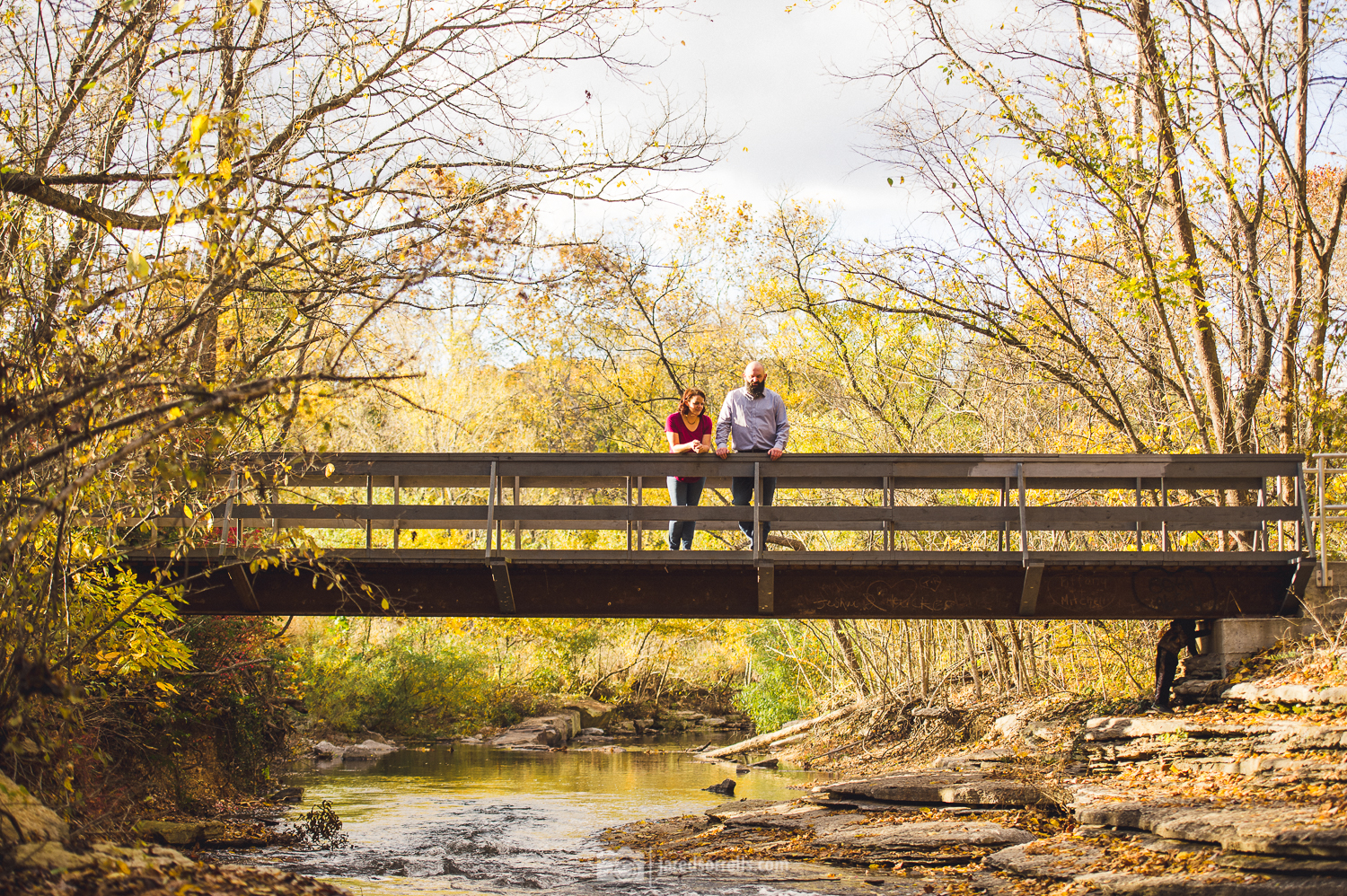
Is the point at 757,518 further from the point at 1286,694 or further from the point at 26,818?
the point at 26,818

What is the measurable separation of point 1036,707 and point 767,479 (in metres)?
6.94

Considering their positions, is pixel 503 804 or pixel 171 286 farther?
pixel 503 804

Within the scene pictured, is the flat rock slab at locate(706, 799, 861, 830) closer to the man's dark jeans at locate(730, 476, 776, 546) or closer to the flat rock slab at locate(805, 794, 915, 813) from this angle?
the flat rock slab at locate(805, 794, 915, 813)

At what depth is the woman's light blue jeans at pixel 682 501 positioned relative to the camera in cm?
1091

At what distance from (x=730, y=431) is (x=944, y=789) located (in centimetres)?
442

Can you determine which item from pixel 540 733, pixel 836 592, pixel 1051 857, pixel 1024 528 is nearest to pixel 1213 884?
pixel 1051 857

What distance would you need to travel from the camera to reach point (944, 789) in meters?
11.4

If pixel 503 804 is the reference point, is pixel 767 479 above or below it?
above

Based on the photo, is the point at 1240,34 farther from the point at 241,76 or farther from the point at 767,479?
the point at 241,76

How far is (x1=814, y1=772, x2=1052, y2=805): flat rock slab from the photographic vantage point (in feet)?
35.3

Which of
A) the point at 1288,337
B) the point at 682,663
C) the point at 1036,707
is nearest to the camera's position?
the point at 1288,337

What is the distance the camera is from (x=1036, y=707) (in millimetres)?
15531

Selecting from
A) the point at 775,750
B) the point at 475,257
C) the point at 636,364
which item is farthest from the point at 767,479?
the point at 636,364

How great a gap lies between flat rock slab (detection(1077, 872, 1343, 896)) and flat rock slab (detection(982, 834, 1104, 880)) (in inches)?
18.1
